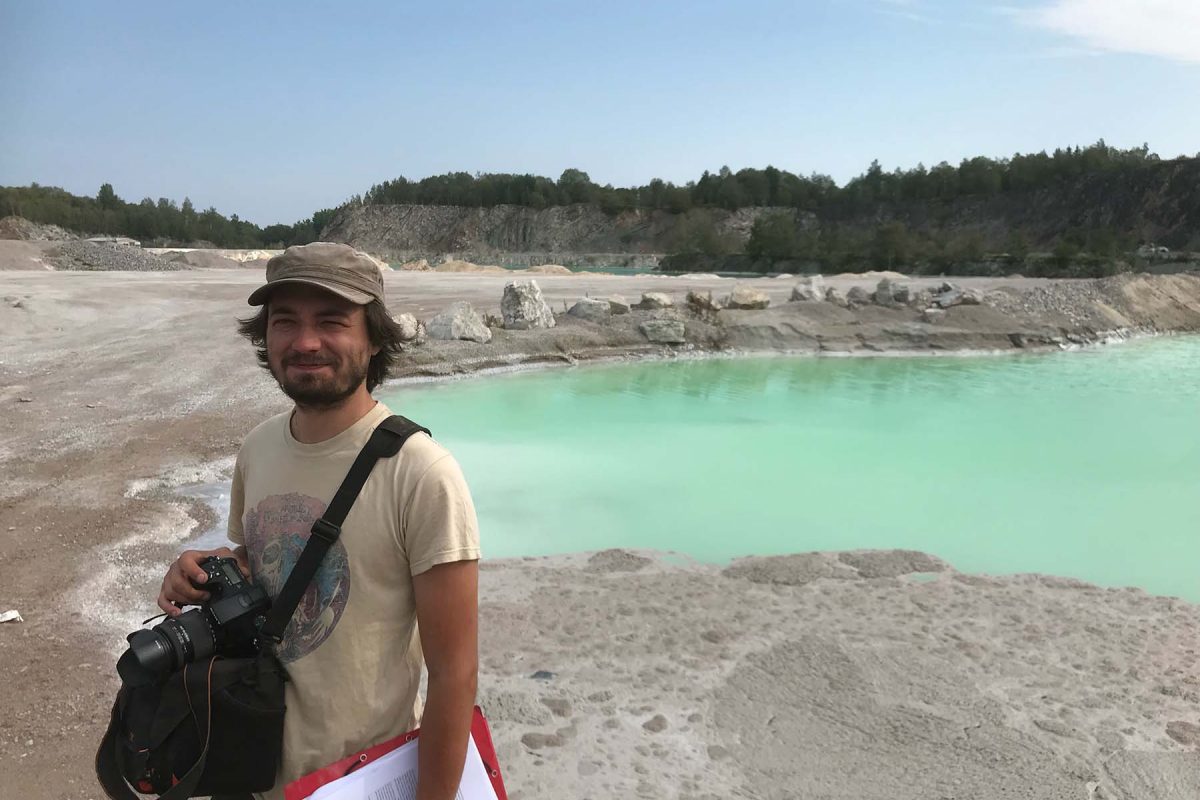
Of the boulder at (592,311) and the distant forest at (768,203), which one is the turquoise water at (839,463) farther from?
the distant forest at (768,203)

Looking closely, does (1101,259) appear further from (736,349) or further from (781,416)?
(781,416)

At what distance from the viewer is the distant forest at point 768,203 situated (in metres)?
42.4

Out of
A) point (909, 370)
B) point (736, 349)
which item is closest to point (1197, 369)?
point (909, 370)

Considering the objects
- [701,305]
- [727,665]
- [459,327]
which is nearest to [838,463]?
[727,665]

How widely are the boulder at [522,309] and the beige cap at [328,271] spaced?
14.3 meters

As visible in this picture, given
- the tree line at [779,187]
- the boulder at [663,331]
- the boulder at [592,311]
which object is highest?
the tree line at [779,187]

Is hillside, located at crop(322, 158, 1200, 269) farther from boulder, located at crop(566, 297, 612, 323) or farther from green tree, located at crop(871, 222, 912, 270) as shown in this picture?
boulder, located at crop(566, 297, 612, 323)

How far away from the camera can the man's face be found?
145 cm

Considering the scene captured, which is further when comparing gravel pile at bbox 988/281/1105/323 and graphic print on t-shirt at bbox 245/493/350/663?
gravel pile at bbox 988/281/1105/323

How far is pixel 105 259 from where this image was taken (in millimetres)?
30938

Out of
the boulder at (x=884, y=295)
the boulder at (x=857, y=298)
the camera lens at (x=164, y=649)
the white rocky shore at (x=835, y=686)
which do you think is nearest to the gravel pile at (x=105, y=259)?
the boulder at (x=857, y=298)

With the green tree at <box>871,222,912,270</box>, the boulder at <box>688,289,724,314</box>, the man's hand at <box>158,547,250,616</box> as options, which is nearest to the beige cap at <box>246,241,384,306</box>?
the man's hand at <box>158,547,250,616</box>

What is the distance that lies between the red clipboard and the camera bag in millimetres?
116

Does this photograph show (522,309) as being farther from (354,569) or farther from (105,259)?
(105,259)
